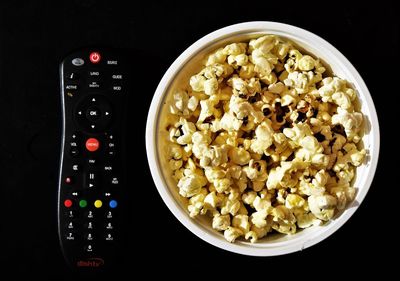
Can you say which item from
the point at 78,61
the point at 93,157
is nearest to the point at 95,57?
the point at 78,61

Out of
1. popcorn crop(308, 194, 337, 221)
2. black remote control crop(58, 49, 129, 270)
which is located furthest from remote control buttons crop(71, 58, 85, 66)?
popcorn crop(308, 194, 337, 221)

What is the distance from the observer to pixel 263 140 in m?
0.66

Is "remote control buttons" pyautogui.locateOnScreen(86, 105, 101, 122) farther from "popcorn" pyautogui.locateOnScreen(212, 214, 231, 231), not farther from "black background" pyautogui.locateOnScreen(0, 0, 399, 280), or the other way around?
"popcorn" pyautogui.locateOnScreen(212, 214, 231, 231)

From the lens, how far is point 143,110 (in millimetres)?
738

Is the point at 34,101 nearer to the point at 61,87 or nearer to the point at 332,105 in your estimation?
the point at 61,87

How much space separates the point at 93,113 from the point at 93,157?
61 mm

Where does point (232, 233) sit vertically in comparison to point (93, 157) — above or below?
below

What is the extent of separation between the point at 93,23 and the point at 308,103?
1.06 ft

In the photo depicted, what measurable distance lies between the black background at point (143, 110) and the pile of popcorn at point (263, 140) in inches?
3.0

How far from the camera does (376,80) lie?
0.74m

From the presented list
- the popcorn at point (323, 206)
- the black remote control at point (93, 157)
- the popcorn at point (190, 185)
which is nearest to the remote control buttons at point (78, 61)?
the black remote control at point (93, 157)

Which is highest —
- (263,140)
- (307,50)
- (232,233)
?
(307,50)

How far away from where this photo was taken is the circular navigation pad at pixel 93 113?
729 mm

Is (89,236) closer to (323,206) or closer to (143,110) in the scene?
(143,110)
